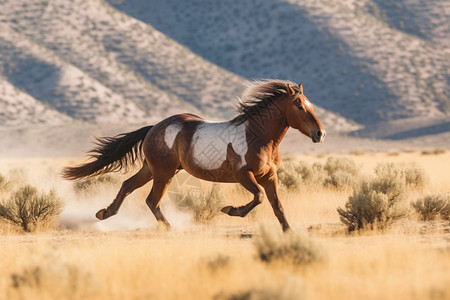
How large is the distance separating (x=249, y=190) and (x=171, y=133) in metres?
1.88

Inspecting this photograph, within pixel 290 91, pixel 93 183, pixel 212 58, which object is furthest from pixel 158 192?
pixel 212 58

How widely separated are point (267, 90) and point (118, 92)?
6203cm

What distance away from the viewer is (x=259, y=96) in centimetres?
1102

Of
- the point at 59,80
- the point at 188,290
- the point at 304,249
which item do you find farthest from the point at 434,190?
the point at 59,80

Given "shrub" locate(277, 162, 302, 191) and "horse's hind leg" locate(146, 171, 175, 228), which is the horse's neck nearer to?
"horse's hind leg" locate(146, 171, 175, 228)

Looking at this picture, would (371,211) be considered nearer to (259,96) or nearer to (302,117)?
(302,117)

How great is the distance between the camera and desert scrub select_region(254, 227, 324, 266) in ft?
24.2

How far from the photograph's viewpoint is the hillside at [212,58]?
69.4 m

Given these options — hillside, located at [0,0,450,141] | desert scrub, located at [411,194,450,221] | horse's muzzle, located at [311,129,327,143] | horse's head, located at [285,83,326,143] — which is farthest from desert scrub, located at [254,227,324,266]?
hillside, located at [0,0,450,141]

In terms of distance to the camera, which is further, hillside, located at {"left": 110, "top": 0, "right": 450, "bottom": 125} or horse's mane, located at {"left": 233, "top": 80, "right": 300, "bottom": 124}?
hillside, located at {"left": 110, "top": 0, "right": 450, "bottom": 125}

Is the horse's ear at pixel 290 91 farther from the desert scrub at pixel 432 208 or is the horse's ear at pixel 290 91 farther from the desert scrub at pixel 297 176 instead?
the desert scrub at pixel 297 176

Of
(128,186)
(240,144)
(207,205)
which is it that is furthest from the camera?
(207,205)

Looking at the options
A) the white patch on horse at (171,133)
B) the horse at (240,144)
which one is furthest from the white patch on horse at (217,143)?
the white patch on horse at (171,133)

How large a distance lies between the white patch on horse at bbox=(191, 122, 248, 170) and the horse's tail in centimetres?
173
